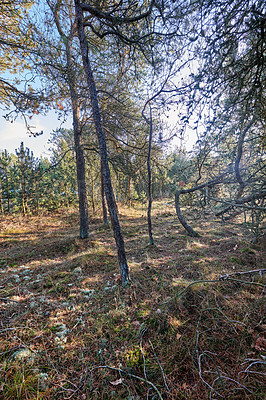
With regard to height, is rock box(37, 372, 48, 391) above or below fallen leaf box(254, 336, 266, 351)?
below

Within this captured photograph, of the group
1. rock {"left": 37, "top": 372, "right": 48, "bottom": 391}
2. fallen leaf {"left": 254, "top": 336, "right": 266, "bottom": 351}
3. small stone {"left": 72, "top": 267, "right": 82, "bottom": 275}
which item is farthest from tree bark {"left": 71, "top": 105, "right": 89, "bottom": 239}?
fallen leaf {"left": 254, "top": 336, "right": 266, "bottom": 351}

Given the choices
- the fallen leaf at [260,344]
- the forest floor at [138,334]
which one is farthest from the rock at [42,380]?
the fallen leaf at [260,344]

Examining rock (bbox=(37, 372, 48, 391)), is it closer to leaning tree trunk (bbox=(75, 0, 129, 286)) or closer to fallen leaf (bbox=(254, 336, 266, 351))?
leaning tree trunk (bbox=(75, 0, 129, 286))

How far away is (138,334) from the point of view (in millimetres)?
2184

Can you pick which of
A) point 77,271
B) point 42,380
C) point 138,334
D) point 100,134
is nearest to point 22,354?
point 42,380

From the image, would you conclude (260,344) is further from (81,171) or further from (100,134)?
(81,171)

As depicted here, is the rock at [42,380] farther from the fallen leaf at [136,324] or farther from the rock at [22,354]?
the fallen leaf at [136,324]

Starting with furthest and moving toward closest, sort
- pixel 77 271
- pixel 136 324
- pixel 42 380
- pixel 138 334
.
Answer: pixel 77 271 → pixel 136 324 → pixel 138 334 → pixel 42 380

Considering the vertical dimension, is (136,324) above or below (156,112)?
below

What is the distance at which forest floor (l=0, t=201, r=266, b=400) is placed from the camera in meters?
1.61

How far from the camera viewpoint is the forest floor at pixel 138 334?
1.61 metres

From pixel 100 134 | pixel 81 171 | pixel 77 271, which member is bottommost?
pixel 77 271

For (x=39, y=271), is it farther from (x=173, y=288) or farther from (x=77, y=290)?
(x=173, y=288)

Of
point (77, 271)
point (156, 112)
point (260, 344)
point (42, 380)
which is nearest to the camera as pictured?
point (42, 380)
